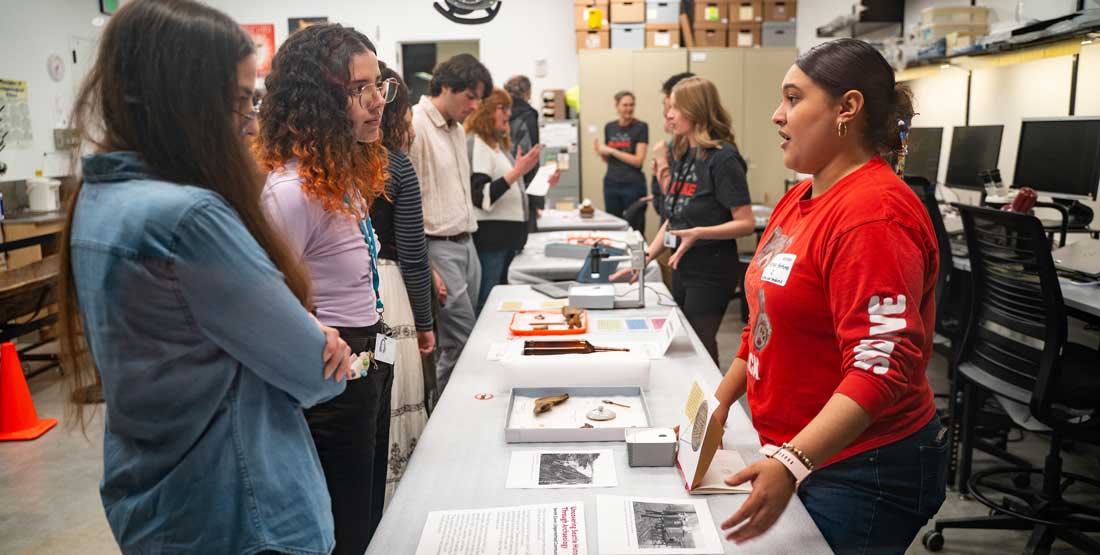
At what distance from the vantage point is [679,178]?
2.97 meters

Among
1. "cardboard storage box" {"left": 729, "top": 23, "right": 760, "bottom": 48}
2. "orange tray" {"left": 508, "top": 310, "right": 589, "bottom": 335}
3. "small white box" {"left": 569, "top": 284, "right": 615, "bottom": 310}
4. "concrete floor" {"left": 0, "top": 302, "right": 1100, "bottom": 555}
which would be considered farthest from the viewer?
"cardboard storage box" {"left": 729, "top": 23, "right": 760, "bottom": 48}

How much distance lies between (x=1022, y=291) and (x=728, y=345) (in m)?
2.62

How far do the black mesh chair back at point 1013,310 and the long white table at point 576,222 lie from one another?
8.28 ft

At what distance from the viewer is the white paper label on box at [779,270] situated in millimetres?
1199

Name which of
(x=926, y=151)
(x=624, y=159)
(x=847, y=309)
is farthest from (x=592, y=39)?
(x=847, y=309)

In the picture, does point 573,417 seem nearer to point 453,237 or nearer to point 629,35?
point 453,237

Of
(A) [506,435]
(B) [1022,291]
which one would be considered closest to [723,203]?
(B) [1022,291]

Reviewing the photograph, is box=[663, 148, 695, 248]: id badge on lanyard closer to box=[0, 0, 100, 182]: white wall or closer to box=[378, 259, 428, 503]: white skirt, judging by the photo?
box=[378, 259, 428, 503]: white skirt

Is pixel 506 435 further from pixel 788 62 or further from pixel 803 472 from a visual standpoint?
pixel 788 62

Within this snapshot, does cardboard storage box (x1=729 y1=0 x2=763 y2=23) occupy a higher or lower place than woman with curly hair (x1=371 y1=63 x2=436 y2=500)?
higher

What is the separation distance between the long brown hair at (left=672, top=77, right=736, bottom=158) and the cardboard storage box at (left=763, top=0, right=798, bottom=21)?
5281 mm

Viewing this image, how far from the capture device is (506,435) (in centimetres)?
152

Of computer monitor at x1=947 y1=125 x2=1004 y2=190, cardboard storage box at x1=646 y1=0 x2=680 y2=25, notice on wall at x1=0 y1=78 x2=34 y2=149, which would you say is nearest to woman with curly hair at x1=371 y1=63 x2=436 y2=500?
computer monitor at x1=947 y1=125 x2=1004 y2=190

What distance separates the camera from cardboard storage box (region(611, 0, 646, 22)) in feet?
24.3
